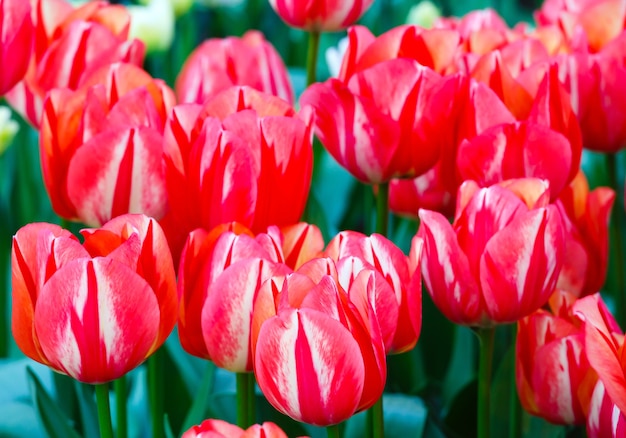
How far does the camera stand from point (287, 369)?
481 millimetres

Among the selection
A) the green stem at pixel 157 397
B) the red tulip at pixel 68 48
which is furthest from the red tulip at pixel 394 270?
the red tulip at pixel 68 48

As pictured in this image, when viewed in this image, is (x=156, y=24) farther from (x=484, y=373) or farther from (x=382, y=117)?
(x=484, y=373)

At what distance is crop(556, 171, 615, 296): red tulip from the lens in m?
0.72

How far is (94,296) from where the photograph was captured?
51cm

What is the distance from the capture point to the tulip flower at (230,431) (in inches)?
16.3

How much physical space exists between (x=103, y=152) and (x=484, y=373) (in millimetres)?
296

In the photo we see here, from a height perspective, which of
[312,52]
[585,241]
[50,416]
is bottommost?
[50,416]

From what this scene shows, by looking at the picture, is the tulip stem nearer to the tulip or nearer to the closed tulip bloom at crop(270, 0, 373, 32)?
the tulip

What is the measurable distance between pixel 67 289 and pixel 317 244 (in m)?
0.15

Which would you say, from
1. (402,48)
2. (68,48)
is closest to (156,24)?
(68,48)

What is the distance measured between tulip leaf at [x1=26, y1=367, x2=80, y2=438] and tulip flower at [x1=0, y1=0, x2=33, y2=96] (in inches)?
9.6

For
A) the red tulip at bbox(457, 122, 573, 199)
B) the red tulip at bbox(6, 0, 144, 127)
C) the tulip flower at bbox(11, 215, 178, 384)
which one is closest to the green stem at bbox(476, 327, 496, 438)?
the red tulip at bbox(457, 122, 573, 199)

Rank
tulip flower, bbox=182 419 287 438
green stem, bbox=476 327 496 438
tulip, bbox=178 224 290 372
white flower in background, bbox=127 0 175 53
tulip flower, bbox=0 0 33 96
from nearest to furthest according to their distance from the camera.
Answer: tulip flower, bbox=182 419 287 438 → tulip, bbox=178 224 290 372 → green stem, bbox=476 327 496 438 → tulip flower, bbox=0 0 33 96 → white flower in background, bbox=127 0 175 53

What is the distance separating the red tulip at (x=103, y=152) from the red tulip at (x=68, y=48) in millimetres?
99
